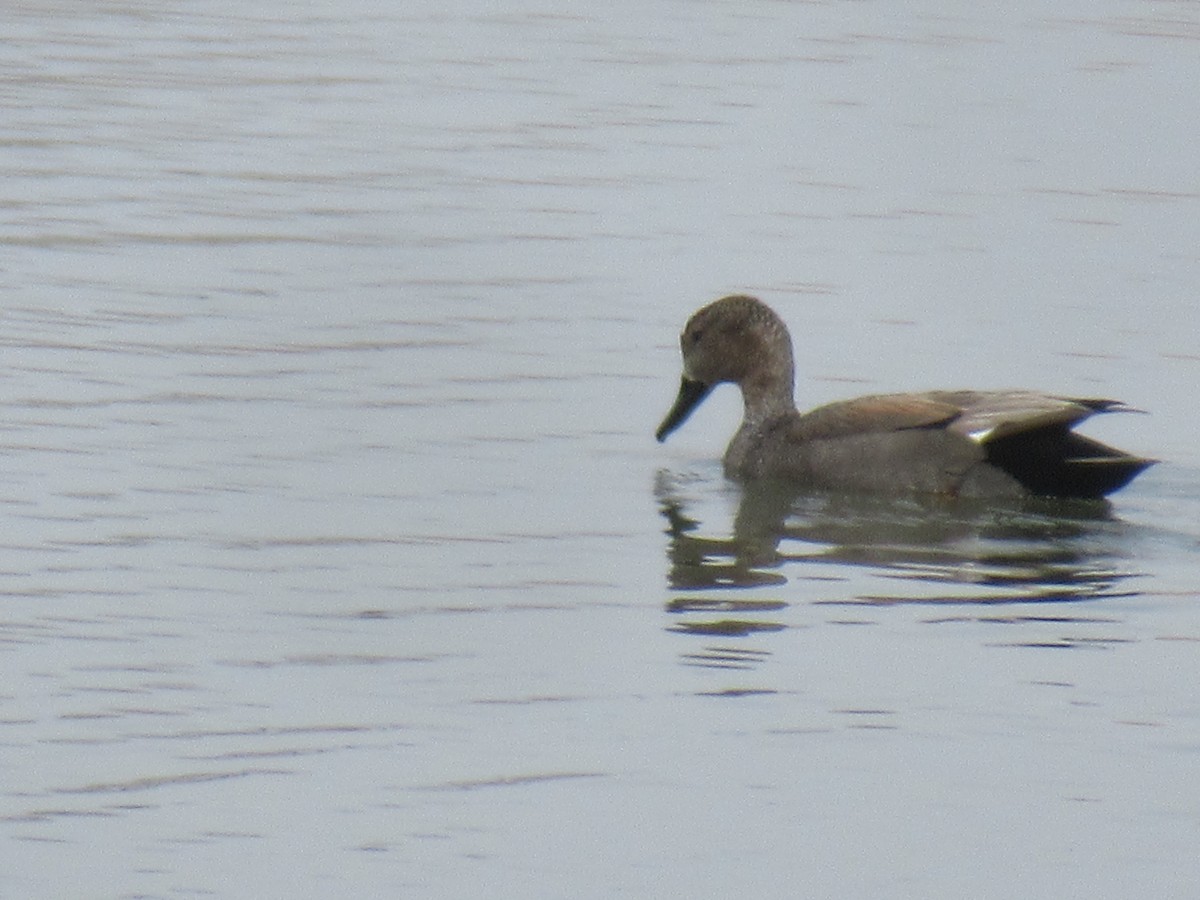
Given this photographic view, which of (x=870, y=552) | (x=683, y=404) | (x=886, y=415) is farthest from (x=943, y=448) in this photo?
(x=683, y=404)

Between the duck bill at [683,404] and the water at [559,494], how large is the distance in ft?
0.32

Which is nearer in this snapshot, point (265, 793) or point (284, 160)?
point (265, 793)

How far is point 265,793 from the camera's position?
6117 mm

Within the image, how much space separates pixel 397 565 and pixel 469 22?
539 inches

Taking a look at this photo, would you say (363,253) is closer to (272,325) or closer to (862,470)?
(272,325)

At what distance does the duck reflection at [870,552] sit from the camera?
823 cm

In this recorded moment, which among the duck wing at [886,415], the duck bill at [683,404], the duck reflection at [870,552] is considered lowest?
the duck reflection at [870,552]

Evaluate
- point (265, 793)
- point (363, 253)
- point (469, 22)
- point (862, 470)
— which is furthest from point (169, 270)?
point (469, 22)

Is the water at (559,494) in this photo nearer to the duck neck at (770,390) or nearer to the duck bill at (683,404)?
the duck bill at (683,404)

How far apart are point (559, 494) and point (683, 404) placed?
4.34ft

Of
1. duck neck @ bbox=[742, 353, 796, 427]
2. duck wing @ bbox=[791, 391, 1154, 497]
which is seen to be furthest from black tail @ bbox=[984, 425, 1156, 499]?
duck neck @ bbox=[742, 353, 796, 427]

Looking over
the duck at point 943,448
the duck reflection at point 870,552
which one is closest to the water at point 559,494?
the duck reflection at point 870,552

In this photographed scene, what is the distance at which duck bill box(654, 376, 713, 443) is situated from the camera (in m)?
10.7

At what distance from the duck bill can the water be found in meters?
0.10
